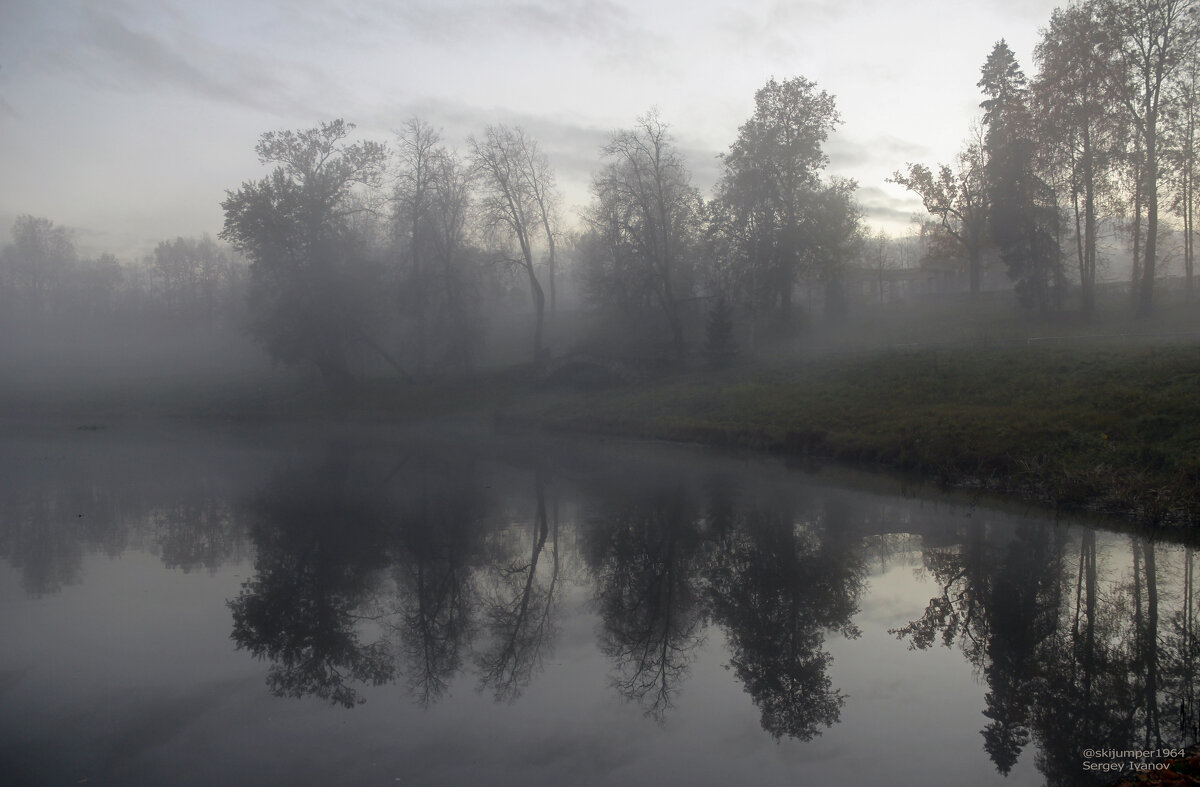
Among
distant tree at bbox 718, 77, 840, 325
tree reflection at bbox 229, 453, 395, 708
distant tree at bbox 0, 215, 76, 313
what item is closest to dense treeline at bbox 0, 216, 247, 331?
distant tree at bbox 0, 215, 76, 313

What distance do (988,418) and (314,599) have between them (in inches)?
610

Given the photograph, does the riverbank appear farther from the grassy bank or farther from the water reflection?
the water reflection

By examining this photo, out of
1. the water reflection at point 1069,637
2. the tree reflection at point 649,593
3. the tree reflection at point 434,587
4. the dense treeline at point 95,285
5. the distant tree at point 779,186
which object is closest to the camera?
the water reflection at point 1069,637

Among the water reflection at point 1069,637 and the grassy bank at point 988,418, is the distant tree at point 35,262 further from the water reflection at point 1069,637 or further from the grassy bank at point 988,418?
the water reflection at point 1069,637

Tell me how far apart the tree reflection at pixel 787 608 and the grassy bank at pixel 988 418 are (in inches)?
197

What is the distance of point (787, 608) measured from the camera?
8281 millimetres

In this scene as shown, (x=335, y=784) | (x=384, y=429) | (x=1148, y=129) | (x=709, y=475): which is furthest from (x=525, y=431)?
(x=335, y=784)

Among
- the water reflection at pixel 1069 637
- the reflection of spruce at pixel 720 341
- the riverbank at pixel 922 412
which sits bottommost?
the water reflection at pixel 1069 637

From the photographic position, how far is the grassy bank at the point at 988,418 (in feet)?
44.4

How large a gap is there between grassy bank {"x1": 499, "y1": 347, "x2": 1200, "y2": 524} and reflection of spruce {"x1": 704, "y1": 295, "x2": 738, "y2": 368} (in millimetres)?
4106

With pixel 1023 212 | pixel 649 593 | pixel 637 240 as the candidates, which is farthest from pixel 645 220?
pixel 649 593

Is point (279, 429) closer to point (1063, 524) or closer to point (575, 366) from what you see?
point (575, 366)

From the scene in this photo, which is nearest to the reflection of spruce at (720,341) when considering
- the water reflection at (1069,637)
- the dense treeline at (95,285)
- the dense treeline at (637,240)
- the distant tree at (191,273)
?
the dense treeline at (637,240)

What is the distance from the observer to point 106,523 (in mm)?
13562
